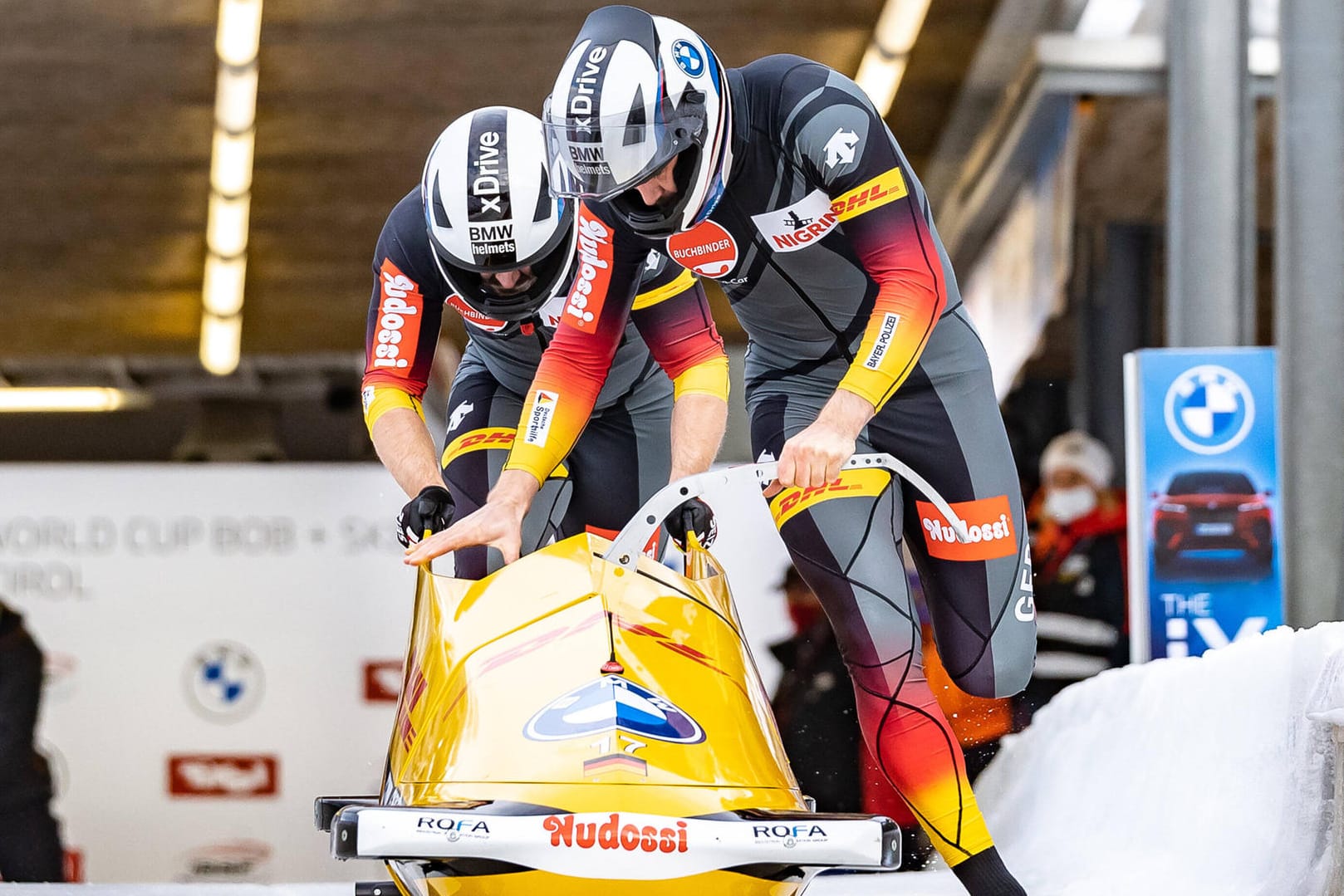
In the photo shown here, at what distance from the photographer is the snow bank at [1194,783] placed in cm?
244

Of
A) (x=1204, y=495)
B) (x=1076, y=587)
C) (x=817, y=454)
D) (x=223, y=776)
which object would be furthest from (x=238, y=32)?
(x=817, y=454)

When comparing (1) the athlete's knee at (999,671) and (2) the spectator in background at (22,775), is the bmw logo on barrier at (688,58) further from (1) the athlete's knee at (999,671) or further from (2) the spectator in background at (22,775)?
(2) the spectator in background at (22,775)

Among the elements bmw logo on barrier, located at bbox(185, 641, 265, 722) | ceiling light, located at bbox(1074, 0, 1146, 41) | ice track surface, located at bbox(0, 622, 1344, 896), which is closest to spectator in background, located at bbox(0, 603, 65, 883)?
bmw logo on barrier, located at bbox(185, 641, 265, 722)

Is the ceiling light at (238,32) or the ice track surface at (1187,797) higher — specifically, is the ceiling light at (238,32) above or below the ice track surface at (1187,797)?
above

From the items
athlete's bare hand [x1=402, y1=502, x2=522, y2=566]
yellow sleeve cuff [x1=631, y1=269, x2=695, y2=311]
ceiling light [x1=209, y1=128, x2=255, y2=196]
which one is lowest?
athlete's bare hand [x1=402, y1=502, x2=522, y2=566]

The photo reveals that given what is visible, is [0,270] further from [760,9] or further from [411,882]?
[411,882]

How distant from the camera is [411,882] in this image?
5.92ft

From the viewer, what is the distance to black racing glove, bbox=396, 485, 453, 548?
2.53m

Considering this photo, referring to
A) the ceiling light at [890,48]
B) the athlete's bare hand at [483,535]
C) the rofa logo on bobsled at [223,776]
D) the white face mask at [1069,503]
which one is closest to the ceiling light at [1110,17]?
the ceiling light at [890,48]

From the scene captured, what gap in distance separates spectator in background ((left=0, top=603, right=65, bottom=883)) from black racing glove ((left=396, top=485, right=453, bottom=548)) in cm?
380

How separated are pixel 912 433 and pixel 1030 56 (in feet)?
16.6

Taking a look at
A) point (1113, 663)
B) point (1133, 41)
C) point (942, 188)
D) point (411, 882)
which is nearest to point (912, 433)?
point (411, 882)

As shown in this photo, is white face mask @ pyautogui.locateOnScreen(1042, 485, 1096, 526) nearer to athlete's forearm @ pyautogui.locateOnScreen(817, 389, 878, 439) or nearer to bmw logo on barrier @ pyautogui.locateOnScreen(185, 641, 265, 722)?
bmw logo on barrier @ pyautogui.locateOnScreen(185, 641, 265, 722)

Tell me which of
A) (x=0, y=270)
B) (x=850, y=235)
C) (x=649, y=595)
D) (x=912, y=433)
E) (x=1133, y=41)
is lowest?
(x=649, y=595)
